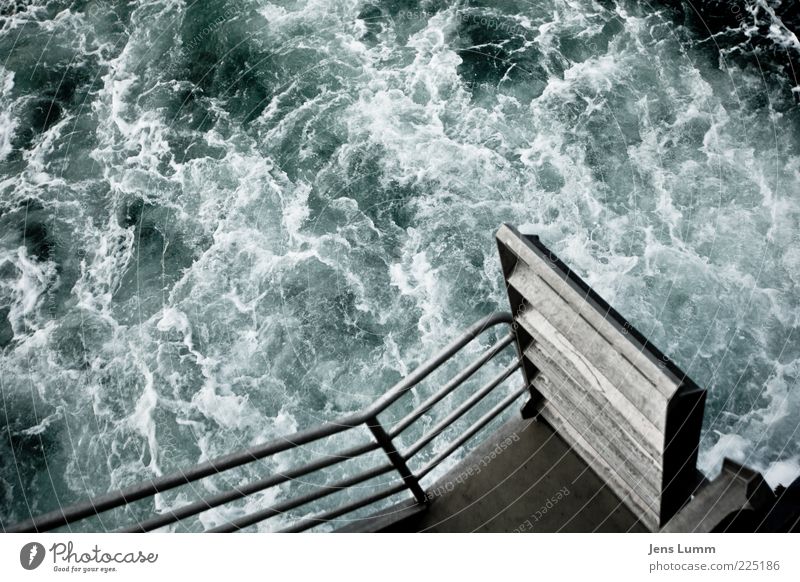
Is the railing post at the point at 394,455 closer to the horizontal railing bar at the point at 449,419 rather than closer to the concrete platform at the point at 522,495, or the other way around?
the horizontal railing bar at the point at 449,419

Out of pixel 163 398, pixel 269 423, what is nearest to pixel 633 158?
pixel 269 423

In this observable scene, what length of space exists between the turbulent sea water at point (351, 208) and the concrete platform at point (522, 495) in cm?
680

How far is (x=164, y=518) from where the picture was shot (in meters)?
4.74

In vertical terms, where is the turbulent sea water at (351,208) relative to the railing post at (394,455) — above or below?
below

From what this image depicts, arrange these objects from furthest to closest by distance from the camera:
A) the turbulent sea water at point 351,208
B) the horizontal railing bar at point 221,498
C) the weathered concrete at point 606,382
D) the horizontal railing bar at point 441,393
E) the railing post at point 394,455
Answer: the turbulent sea water at point 351,208 < the horizontal railing bar at point 441,393 < the railing post at point 394,455 < the horizontal railing bar at point 221,498 < the weathered concrete at point 606,382

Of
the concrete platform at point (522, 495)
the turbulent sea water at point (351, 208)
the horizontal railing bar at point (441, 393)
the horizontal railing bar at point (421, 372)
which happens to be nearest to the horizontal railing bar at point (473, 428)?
the concrete platform at point (522, 495)

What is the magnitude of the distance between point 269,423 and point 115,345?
360cm

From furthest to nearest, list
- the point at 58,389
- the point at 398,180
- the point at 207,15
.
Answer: the point at 207,15
the point at 398,180
the point at 58,389

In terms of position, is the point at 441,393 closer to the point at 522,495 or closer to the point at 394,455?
the point at 394,455

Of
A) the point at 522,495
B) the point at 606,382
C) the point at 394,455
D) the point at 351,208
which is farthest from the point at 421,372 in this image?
the point at 351,208

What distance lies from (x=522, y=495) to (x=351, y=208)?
31.4ft

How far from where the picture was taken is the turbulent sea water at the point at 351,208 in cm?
1352

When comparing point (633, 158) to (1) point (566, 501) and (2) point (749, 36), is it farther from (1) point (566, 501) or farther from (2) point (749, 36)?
(1) point (566, 501)

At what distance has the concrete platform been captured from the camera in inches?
251
